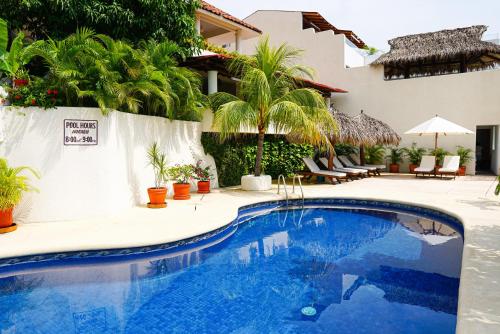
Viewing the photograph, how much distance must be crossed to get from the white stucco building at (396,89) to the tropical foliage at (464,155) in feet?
0.87

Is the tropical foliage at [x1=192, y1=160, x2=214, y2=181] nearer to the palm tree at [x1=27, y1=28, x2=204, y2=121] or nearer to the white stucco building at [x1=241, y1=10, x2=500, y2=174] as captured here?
the palm tree at [x1=27, y1=28, x2=204, y2=121]

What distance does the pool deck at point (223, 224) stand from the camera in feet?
13.0

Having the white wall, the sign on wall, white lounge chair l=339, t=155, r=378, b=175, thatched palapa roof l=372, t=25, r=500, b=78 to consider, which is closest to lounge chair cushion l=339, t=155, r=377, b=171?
white lounge chair l=339, t=155, r=378, b=175

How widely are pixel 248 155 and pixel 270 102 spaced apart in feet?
9.98

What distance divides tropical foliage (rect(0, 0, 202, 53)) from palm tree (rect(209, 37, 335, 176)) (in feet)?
8.67

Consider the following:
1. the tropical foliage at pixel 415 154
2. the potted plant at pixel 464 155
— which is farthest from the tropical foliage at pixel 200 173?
the potted plant at pixel 464 155

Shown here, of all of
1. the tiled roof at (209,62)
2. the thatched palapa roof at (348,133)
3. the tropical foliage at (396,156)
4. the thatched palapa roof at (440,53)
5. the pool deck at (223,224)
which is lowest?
the pool deck at (223,224)

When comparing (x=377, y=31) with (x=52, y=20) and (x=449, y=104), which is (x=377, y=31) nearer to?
(x=449, y=104)

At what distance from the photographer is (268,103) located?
37.4ft

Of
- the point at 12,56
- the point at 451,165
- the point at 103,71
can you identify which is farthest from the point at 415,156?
the point at 12,56

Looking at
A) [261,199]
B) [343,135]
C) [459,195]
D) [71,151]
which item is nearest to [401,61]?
[343,135]

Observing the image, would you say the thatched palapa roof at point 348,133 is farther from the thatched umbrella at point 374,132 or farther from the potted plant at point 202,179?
the potted plant at point 202,179

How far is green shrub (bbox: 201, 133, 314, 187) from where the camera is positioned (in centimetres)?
1291

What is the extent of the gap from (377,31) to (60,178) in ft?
109
